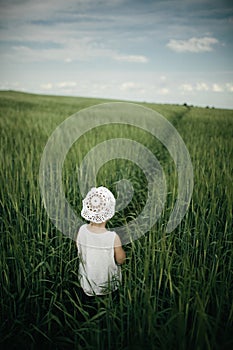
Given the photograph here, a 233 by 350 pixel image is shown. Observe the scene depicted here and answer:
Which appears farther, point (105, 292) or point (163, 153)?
point (163, 153)

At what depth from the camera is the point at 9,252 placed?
1.93 meters

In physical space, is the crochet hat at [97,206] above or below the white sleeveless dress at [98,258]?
above

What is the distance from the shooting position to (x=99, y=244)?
1532mm

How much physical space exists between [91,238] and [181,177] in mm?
1654

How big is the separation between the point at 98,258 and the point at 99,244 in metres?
0.07

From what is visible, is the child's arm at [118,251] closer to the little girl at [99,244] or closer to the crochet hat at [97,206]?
the little girl at [99,244]

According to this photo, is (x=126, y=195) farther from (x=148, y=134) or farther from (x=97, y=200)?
(x=148, y=134)

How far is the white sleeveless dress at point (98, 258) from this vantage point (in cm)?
153

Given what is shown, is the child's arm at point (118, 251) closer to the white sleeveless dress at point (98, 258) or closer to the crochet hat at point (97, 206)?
the white sleeveless dress at point (98, 258)

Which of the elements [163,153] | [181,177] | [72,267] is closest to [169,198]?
[181,177]

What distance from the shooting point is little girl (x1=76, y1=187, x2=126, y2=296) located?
149 centimetres

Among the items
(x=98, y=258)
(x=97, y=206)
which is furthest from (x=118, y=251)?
(x=97, y=206)

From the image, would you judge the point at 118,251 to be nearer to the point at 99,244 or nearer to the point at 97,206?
the point at 99,244

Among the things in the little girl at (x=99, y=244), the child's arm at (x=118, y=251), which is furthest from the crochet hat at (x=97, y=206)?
the child's arm at (x=118, y=251)
